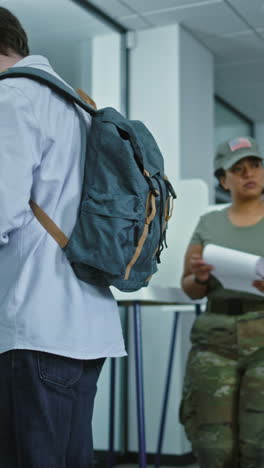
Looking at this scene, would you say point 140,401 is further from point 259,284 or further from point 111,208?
point 111,208

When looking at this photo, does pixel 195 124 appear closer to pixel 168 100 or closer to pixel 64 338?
pixel 168 100

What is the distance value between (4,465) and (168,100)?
3.12 m

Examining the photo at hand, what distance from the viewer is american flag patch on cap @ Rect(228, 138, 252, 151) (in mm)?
2369

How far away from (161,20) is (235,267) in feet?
7.70

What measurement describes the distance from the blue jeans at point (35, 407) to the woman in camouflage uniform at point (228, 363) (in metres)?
0.94

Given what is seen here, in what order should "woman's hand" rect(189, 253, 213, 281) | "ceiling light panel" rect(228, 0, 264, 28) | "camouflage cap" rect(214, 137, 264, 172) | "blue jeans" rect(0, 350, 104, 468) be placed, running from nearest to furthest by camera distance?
"blue jeans" rect(0, 350, 104, 468)
"woman's hand" rect(189, 253, 213, 281)
"camouflage cap" rect(214, 137, 264, 172)
"ceiling light panel" rect(228, 0, 264, 28)

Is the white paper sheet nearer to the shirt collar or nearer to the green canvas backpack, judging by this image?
the green canvas backpack

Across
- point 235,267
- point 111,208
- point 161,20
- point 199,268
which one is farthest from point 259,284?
point 161,20

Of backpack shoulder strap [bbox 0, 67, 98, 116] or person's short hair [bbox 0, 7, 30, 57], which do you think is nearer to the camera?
backpack shoulder strap [bbox 0, 67, 98, 116]

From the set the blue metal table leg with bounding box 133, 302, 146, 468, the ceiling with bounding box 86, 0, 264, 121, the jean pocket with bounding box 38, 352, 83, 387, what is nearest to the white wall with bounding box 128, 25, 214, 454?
the ceiling with bounding box 86, 0, 264, 121

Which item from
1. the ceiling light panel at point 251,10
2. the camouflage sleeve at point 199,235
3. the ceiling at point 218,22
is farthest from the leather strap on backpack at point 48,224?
the ceiling light panel at point 251,10

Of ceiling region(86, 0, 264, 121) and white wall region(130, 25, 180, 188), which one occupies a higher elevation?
ceiling region(86, 0, 264, 121)

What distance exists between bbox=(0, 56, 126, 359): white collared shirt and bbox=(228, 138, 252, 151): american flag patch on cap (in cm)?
114

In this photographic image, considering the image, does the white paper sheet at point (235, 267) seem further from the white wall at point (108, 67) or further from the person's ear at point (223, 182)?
the white wall at point (108, 67)
